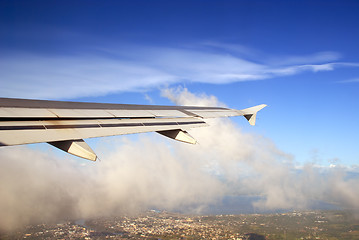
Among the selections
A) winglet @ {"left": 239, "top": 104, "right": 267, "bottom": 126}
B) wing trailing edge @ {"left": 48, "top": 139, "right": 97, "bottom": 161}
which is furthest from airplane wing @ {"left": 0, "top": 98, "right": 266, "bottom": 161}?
winglet @ {"left": 239, "top": 104, "right": 267, "bottom": 126}

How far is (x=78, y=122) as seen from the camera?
6.06m

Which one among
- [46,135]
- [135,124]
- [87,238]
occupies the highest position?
[135,124]

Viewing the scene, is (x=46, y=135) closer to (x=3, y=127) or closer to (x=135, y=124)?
(x=3, y=127)

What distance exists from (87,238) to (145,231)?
4241cm

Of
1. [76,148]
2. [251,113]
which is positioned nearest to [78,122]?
[76,148]

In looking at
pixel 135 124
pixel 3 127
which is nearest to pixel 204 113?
pixel 135 124

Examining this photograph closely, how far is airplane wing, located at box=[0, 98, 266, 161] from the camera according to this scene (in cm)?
475

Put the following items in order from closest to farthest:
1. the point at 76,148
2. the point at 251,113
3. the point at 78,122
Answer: the point at 76,148
the point at 78,122
the point at 251,113

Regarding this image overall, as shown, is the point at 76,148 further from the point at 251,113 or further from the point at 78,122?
the point at 251,113

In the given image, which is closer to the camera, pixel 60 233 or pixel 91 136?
pixel 91 136

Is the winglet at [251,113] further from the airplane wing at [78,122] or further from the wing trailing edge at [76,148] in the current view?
the wing trailing edge at [76,148]

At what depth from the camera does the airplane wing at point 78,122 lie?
15.6 ft

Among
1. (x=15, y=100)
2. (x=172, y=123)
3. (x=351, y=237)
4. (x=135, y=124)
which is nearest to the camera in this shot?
(x=15, y=100)

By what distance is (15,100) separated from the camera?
6.36 meters
